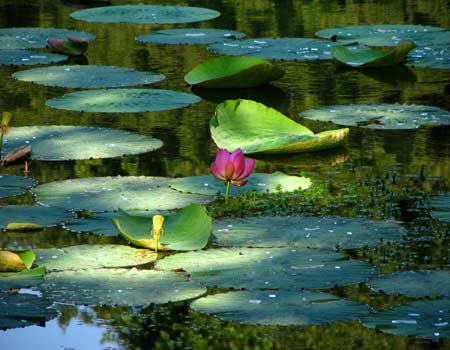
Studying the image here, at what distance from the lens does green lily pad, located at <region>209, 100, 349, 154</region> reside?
190 inches

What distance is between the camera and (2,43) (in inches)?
300

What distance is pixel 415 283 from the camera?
3.23 meters

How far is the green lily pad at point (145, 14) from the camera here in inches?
337

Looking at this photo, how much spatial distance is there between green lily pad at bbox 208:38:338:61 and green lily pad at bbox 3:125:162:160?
6.76 feet

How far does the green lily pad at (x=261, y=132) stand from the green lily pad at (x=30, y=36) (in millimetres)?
2690

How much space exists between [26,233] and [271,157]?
137 centimetres

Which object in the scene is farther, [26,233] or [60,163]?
[60,163]

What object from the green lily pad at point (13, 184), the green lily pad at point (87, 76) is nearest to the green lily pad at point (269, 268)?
the green lily pad at point (13, 184)

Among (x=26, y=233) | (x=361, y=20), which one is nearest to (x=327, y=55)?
(x=361, y=20)

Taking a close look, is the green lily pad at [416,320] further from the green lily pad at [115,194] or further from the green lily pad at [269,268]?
the green lily pad at [115,194]

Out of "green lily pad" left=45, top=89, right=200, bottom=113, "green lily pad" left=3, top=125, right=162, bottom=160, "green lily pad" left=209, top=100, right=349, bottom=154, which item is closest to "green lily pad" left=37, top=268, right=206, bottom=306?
"green lily pad" left=3, top=125, right=162, bottom=160

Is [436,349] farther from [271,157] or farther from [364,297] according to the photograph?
[271,157]

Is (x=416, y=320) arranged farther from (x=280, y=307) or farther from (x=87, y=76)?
(x=87, y=76)

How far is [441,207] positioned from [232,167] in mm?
738
